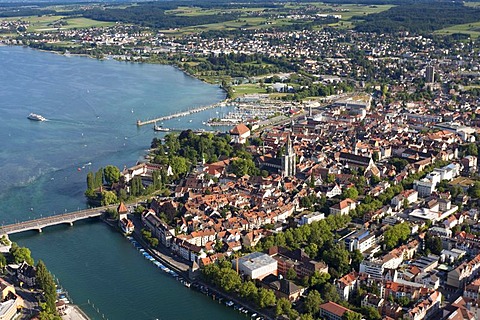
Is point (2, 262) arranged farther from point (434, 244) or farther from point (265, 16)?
point (265, 16)

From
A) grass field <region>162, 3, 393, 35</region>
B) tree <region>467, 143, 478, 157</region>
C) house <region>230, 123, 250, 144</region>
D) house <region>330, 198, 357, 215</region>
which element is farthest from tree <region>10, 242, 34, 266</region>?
grass field <region>162, 3, 393, 35</region>

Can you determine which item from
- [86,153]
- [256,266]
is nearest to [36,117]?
[86,153]

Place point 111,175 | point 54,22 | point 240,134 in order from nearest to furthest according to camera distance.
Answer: point 111,175
point 240,134
point 54,22

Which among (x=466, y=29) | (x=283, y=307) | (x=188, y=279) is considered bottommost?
(x=188, y=279)

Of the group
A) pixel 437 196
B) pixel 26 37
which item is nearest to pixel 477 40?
pixel 437 196

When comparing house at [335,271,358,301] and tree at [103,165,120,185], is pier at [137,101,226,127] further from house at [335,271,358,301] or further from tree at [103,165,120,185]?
house at [335,271,358,301]

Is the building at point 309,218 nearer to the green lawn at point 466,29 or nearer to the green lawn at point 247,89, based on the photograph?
the green lawn at point 247,89
